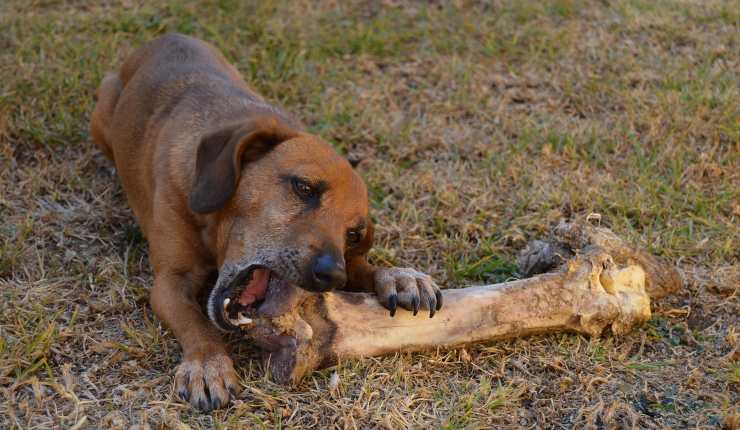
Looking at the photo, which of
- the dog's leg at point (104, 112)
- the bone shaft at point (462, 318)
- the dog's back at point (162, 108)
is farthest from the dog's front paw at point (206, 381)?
the dog's leg at point (104, 112)

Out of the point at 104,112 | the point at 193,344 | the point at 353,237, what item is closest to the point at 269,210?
the point at 353,237

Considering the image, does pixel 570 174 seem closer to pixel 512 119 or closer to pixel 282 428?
pixel 512 119

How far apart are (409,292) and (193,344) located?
3.07 feet

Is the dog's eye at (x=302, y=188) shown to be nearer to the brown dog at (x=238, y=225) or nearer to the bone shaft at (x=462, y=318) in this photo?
the brown dog at (x=238, y=225)

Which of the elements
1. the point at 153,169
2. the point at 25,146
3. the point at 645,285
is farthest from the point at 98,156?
the point at 645,285

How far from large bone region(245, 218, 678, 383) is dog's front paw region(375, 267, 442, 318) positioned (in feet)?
0.16

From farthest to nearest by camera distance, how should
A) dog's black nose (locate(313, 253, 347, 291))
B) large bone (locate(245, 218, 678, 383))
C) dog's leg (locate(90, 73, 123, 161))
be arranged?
dog's leg (locate(90, 73, 123, 161)) → large bone (locate(245, 218, 678, 383)) → dog's black nose (locate(313, 253, 347, 291))

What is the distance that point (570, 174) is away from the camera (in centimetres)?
533

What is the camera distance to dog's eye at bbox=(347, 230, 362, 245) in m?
3.68

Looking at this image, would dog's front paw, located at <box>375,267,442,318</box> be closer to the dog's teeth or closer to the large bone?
the large bone

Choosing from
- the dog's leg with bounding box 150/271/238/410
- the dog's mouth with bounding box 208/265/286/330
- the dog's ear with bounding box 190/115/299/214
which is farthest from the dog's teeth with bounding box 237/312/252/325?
the dog's ear with bounding box 190/115/299/214

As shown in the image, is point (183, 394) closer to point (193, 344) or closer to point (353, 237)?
point (193, 344)

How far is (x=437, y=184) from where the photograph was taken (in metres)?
5.24

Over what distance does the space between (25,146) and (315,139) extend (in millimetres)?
2532
